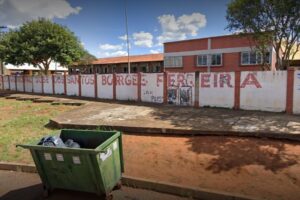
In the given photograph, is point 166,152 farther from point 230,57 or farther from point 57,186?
point 230,57

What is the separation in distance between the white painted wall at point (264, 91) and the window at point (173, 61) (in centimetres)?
2088

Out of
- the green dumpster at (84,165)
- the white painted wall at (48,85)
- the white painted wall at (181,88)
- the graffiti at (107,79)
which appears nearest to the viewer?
the green dumpster at (84,165)

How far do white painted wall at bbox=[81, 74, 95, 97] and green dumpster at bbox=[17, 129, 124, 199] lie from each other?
1546 cm

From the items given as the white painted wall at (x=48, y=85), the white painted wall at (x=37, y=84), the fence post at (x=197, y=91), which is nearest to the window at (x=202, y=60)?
the white painted wall at (x=48, y=85)

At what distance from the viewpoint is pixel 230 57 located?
29.5 metres

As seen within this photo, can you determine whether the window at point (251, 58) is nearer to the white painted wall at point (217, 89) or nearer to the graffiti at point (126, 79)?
the graffiti at point (126, 79)

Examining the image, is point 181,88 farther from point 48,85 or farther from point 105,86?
point 48,85

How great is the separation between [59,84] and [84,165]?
20.7m

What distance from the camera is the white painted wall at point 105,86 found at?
19.1 meters

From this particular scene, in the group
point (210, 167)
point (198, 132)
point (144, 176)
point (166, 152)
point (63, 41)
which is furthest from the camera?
point (63, 41)

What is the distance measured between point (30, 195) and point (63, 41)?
23553 mm

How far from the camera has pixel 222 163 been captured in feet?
22.2

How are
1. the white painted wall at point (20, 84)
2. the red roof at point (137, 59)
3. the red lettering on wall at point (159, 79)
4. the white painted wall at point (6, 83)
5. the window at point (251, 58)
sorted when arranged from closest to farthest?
the red lettering on wall at point (159, 79)
the window at point (251, 58)
the white painted wall at point (20, 84)
the white painted wall at point (6, 83)
the red roof at point (137, 59)

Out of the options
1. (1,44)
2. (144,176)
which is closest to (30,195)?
(144,176)
